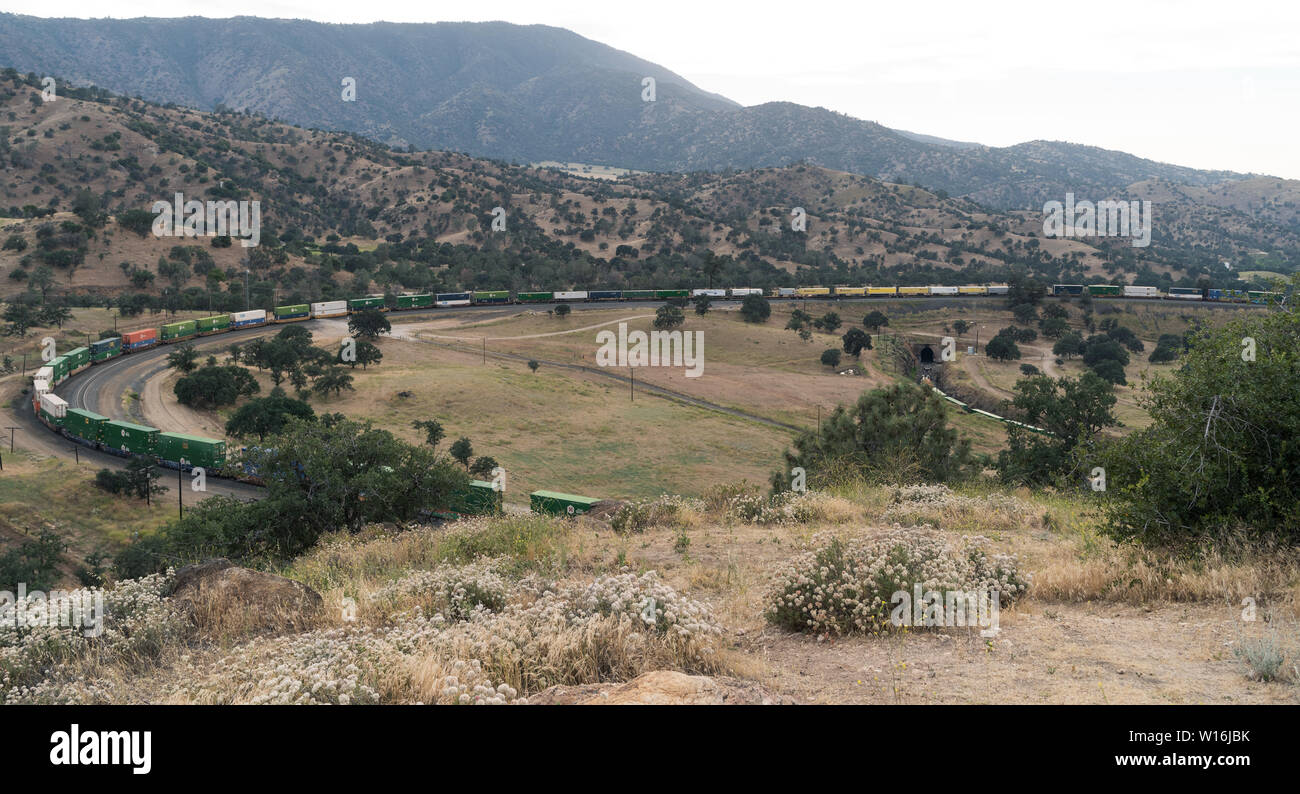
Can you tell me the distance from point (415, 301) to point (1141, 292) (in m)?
105

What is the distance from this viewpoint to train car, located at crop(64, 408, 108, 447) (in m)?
49.9

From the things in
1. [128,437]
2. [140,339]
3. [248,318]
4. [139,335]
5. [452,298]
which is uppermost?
[452,298]

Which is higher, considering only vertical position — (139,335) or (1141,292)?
(1141,292)

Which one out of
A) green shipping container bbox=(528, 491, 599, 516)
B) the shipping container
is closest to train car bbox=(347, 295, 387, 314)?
the shipping container

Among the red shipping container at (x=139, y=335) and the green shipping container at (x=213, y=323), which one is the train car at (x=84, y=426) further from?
the green shipping container at (x=213, y=323)

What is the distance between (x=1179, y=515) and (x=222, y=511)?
92.3ft

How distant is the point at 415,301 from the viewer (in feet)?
342

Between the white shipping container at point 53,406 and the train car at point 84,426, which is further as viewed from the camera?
the white shipping container at point 53,406

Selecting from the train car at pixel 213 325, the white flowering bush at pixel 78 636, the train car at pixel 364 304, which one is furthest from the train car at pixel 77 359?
the white flowering bush at pixel 78 636

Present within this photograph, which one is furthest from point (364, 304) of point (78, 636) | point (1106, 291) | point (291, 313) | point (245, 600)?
point (1106, 291)

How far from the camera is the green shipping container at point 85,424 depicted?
4992 cm

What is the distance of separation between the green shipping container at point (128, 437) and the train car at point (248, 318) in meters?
39.3

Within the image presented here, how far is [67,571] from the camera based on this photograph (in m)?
33.7

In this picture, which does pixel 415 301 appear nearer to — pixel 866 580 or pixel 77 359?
pixel 77 359
